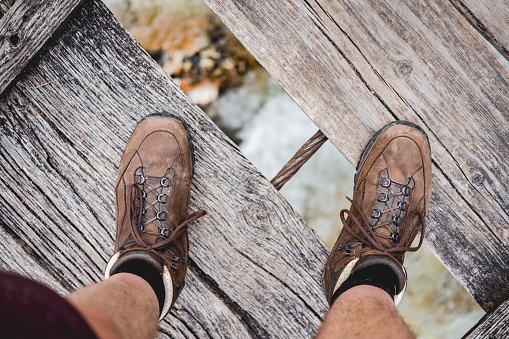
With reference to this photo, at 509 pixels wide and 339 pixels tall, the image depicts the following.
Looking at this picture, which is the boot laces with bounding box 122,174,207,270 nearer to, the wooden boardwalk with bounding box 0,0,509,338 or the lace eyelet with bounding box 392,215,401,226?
the wooden boardwalk with bounding box 0,0,509,338

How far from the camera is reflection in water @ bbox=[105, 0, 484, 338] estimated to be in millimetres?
1792

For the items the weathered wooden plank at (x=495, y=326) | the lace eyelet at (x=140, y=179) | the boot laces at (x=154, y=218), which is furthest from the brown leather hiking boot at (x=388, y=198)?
the lace eyelet at (x=140, y=179)

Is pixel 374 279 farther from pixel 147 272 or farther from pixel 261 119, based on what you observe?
pixel 261 119

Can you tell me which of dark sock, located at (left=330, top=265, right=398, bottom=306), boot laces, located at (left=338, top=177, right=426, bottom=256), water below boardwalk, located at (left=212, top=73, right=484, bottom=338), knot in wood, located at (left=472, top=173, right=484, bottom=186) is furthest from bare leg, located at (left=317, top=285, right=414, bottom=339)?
water below boardwalk, located at (left=212, top=73, right=484, bottom=338)

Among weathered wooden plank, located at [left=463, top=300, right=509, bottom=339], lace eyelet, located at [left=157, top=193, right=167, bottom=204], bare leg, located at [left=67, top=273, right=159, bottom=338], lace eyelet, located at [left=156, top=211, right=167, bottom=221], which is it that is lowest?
bare leg, located at [left=67, top=273, right=159, bottom=338]

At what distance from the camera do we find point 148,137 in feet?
3.83

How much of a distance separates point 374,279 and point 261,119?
3.26 feet

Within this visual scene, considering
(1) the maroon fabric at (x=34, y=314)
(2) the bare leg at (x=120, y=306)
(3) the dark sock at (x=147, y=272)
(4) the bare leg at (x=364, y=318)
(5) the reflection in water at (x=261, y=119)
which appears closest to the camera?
(1) the maroon fabric at (x=34, y=314)

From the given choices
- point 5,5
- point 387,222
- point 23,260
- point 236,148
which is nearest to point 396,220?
point 387,222

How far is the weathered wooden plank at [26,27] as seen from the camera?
108 cm

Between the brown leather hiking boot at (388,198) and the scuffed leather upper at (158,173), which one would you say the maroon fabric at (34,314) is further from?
the brown leather hiking boot at (388,198)

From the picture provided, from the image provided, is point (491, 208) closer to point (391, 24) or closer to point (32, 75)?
point (391, 24)

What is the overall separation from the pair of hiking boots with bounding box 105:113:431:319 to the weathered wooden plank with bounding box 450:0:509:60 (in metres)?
0.31

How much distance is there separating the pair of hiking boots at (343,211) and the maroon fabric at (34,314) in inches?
20.4
